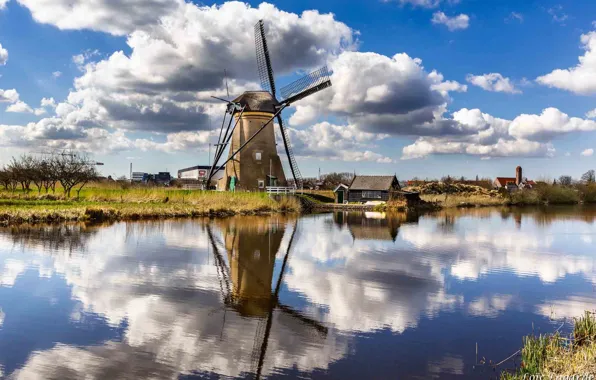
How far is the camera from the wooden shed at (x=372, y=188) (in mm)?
39375

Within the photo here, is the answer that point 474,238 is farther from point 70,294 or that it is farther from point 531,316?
point 70,294

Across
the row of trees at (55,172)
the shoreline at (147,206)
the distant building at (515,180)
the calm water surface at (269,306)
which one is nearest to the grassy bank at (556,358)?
the calm water surface at (269,306)

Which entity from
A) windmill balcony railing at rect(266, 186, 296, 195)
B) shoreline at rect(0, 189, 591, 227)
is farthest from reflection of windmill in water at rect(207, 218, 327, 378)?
windmill balcony railing at rect(266, 186, 296, 195)

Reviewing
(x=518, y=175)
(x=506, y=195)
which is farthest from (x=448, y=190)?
(x=518, y=175)

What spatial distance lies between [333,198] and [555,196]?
29.9m

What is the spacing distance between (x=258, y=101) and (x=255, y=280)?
82.5 feet

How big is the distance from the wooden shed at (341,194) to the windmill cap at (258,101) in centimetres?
1192

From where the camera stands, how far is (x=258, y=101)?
3192 centimetres

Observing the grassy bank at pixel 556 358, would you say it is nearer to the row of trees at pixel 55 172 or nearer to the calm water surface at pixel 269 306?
the calm water surface at pixel 269 306

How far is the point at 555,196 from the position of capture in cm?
5359

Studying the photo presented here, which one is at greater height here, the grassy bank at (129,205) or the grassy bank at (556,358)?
the grassy bank at (129,205)

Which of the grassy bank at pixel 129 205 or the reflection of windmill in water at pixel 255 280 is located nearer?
the reflection of windmill in water at pixel 255 280

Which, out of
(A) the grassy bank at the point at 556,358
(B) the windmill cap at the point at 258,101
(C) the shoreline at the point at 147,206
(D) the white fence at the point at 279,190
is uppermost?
(B) the windmill cap at the point at 258,101

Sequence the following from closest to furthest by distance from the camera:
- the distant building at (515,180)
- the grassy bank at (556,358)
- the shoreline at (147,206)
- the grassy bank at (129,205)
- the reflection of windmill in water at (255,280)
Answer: the grassy bank at (556,358), the reflection of windmill in water at (255,280), the grassy bank at (129,205), the shoreline at (147,206), the distant building at (515,180)
